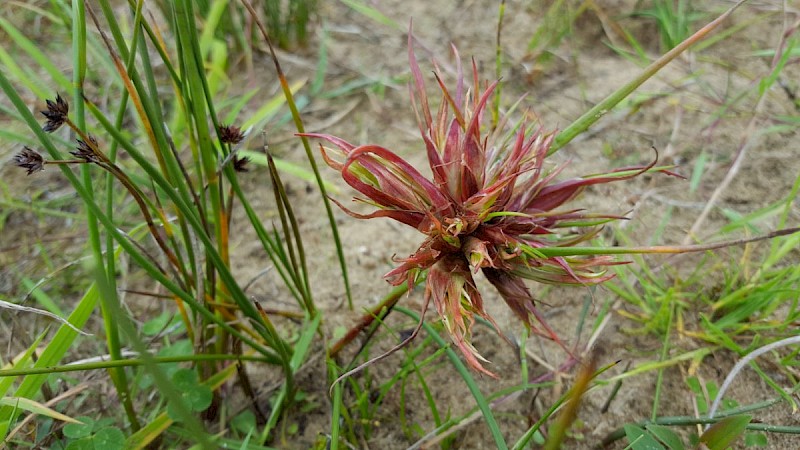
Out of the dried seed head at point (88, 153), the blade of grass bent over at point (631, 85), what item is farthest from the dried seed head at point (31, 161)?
the blade of grass bent over at point (631, 85)

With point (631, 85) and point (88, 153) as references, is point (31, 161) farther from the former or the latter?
point (631, 85)

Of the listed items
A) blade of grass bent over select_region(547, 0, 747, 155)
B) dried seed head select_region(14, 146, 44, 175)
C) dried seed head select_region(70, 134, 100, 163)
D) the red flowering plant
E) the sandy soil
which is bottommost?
the sandy soil

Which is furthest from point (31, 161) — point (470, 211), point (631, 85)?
point (631, 85)

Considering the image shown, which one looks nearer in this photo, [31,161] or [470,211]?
[31,161]

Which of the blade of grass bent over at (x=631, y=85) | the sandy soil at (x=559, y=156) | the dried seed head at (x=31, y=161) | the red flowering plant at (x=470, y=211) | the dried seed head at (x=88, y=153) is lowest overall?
the sandy soil at (x=559, y=156)

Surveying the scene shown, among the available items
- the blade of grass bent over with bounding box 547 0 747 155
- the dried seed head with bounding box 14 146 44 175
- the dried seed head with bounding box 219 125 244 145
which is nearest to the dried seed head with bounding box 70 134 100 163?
the dried seed head with bounding box 14 146 44 175

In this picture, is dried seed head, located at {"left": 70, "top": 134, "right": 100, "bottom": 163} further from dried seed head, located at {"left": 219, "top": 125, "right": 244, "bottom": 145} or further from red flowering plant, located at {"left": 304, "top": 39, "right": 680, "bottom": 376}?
red flowering plant, located at {"left": 304, "top": 39, "right": 680, "bottom": 376}

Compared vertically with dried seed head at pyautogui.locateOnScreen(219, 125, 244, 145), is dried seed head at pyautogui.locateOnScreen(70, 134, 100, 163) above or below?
above

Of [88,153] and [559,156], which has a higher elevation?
[88,153]

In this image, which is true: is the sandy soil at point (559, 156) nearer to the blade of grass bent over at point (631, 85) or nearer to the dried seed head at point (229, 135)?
the blade of grass bent over at point (631, 85)
